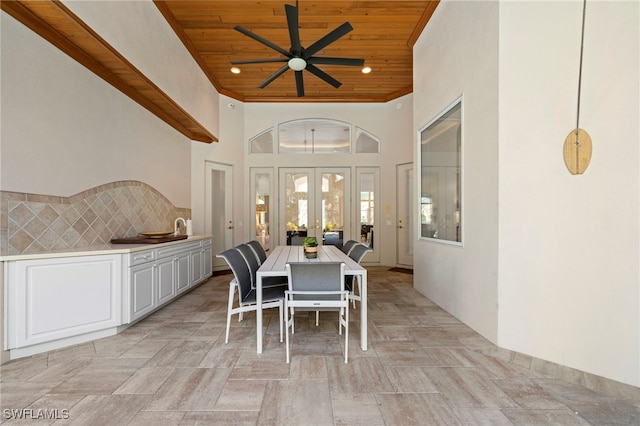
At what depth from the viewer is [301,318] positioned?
3145 mm

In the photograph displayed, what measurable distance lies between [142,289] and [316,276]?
2059mm

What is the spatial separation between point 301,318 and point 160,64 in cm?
362

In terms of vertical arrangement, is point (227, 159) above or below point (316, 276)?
above

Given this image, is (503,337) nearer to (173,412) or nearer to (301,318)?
(301,318)

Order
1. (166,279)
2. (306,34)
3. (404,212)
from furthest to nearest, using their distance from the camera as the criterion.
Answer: (404,212)
(306,34)
(166,279)

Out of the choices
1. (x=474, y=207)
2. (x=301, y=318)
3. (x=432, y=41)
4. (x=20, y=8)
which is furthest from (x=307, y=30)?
(x=301, y=318)

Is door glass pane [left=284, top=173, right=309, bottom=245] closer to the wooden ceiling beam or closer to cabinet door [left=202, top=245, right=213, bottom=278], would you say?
cabinet door [left=202, top=245, right=213, bottom=278]

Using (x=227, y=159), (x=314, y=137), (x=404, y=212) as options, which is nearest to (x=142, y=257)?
(x=227, y=159)

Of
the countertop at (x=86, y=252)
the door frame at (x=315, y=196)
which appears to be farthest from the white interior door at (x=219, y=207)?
the countertop at (x=86, y=252)

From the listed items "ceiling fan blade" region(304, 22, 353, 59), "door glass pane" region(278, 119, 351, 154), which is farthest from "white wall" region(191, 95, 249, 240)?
"ceiling fan blade" region(304, 22, 353, 59)

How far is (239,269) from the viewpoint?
2.51 metres

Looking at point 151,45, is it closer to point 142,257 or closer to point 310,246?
point 142,257

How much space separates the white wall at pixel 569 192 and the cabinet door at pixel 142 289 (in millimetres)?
3502

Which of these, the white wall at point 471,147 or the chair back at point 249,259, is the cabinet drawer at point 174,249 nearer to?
the chair back at point 249,259
